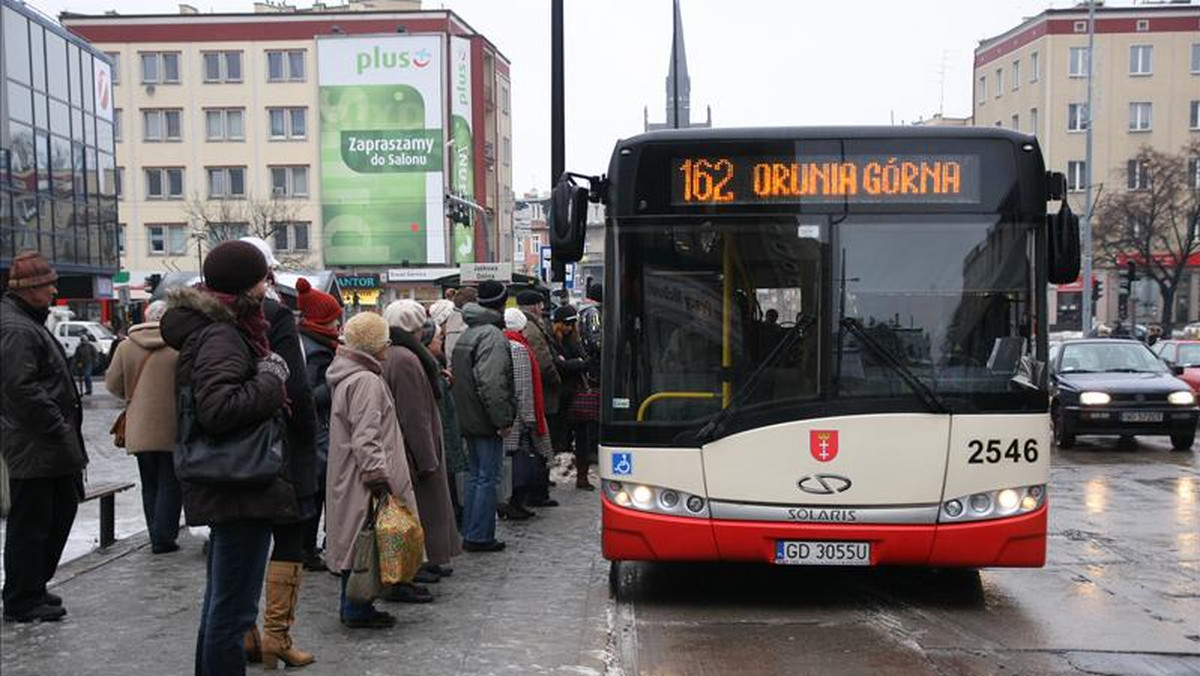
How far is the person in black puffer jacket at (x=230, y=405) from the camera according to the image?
454 centimetres

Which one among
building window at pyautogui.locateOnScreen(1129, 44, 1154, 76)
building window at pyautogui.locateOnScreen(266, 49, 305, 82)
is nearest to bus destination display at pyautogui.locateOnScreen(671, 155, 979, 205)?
building window at pyautogui.locateOnScreen(266, 49, 305, 82)

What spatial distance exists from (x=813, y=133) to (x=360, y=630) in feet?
13.2

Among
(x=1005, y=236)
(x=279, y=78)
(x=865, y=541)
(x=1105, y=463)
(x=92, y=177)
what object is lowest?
(x=1105, y=463)

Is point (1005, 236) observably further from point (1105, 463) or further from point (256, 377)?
point (1105, 463)

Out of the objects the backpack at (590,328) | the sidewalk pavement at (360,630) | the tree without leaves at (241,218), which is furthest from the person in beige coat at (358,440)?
the tree without leaves at (241,218)

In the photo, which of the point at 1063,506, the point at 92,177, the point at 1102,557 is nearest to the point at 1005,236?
the point at 1102,557

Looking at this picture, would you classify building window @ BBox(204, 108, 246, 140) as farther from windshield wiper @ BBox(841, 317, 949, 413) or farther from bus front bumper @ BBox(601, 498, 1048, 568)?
windshield wiper @ BBox(841, 317, 949, 413)

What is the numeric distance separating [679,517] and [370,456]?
2.10 metres

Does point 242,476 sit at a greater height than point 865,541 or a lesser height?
greater

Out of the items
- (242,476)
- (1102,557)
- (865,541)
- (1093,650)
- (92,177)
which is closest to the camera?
(242,476)

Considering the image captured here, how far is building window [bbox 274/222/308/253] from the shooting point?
6719 centimetres

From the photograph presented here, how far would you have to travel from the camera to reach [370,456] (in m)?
6.09

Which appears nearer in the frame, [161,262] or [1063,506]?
[1063,506]

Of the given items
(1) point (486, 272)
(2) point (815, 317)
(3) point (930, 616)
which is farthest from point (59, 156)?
(3) point (930, 616)
